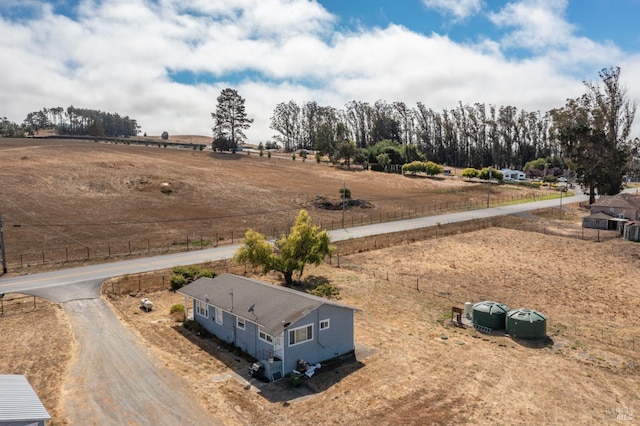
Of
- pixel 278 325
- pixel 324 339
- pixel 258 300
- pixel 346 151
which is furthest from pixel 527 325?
pixel 346 151

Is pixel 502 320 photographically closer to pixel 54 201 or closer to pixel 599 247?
pixel 599 247

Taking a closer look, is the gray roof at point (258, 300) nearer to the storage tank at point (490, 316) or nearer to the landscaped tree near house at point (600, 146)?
the storage tank at point (490, 316)

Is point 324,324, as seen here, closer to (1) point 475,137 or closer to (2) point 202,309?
(2) point 202,309

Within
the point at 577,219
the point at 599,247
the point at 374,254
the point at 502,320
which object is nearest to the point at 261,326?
the point at 502,320

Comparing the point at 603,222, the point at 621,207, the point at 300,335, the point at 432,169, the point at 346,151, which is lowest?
the point at 300,335

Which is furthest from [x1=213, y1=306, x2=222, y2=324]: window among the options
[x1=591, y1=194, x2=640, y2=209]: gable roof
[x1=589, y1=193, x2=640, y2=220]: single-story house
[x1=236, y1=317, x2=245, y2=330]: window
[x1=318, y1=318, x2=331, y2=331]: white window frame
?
[x1=591, y1=194, x2=640, y2=209]: gable roof
